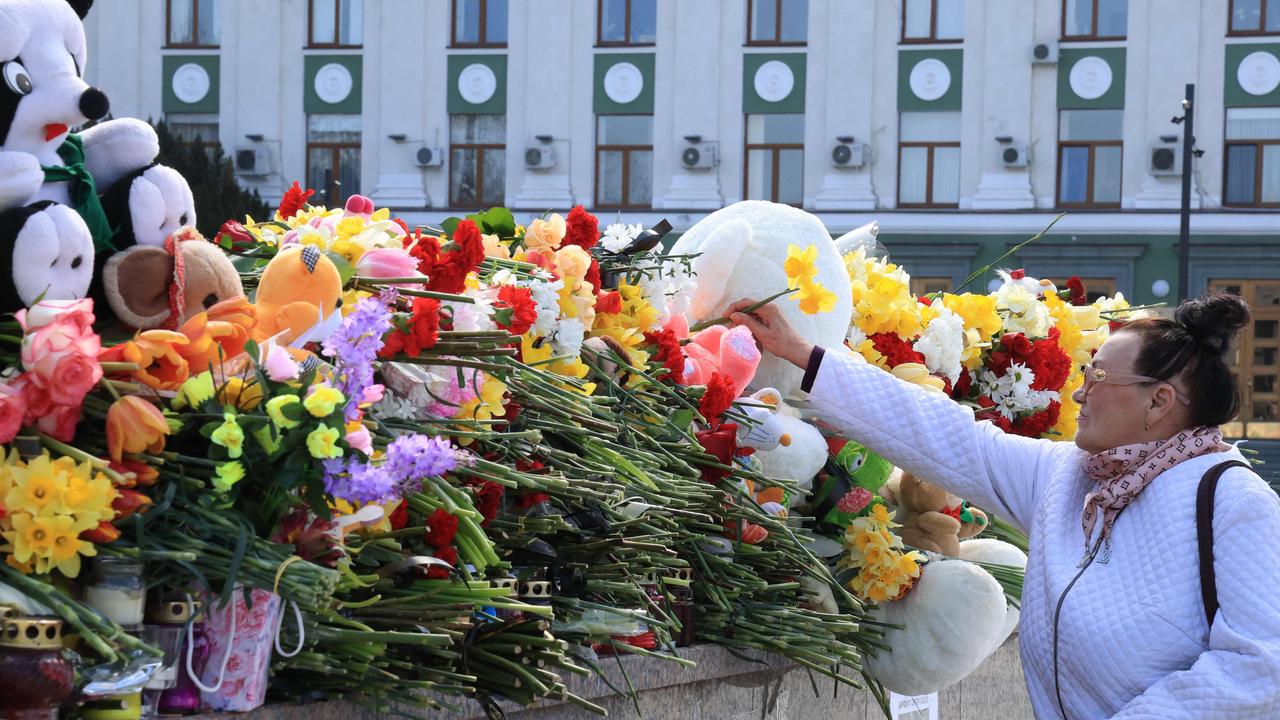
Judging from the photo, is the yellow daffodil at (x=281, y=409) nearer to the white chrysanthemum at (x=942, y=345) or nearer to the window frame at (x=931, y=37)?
the white chrysanthemum at (x=942, y=345)

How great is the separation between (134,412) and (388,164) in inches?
940

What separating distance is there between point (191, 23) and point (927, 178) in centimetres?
1176

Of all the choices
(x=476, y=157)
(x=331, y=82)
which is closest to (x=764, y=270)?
(x=476, y=157)

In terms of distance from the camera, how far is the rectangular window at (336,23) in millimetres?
25688

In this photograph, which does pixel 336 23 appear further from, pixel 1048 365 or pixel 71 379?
pixel 71 379

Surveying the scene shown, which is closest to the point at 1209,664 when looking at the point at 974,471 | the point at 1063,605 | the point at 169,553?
the point at 1063,605

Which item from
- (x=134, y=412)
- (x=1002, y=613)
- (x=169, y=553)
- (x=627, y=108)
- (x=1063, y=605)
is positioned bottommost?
(x=1002, y=613)

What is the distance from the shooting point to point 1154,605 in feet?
9.27

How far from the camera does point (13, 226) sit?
227 cm

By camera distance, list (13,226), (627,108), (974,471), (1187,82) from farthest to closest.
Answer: (627,108) < (1187,82) < (974,471) < (13,226)

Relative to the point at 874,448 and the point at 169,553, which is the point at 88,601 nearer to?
the point at 169,553

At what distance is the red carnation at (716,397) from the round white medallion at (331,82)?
910 inches

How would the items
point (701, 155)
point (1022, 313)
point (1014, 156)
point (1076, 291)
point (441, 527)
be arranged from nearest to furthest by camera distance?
point (441, 527)
point (1022, 313)
point (1076, 291)
point (1014, 156)
point (701, 155)

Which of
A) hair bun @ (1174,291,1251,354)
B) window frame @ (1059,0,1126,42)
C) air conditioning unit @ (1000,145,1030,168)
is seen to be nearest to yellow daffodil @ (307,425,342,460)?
hair bun @ (1174,291,1251,354)
